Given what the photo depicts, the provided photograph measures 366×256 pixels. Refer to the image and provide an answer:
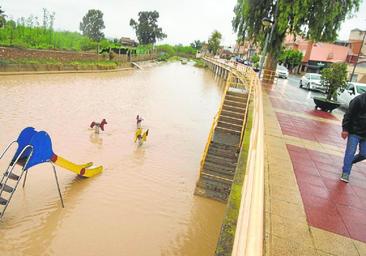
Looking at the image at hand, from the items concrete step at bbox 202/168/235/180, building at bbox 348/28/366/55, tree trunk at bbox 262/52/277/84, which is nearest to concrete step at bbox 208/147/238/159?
concrete step at bbox 202/168/235/180

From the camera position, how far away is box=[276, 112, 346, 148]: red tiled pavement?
28.5 ft

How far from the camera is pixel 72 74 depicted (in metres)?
25.9

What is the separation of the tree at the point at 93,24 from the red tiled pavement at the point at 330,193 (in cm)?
8836

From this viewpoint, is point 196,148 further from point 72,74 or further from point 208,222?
point 72,74

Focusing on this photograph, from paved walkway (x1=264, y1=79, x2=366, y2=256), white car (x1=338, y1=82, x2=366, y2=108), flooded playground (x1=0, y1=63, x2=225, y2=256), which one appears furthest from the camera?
white car (x1=338, y1=82, x2=366, y2=108)

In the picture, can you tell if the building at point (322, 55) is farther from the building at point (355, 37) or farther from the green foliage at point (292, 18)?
the green foliage at point (292, 18)

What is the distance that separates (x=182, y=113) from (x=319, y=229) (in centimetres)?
1358

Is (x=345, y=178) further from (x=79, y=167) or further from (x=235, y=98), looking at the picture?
(x=235, y=98)

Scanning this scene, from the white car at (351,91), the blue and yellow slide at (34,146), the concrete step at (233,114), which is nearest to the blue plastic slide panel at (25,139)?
the blue and yellow slide at (34,146)

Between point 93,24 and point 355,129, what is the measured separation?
92845mm

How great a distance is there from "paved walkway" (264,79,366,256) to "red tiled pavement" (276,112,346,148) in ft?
0.31

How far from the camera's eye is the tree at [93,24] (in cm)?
8762

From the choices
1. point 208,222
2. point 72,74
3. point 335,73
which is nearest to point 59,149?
point 208,222

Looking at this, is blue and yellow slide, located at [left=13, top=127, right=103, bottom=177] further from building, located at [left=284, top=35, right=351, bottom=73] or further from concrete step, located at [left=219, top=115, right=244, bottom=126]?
building, located at [left=284, top=35, right=351, bottom=73]
